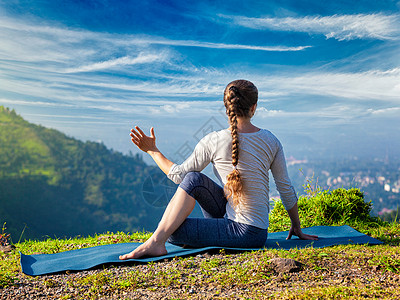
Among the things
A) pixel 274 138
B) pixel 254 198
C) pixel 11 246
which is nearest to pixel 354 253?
pixel 254 198

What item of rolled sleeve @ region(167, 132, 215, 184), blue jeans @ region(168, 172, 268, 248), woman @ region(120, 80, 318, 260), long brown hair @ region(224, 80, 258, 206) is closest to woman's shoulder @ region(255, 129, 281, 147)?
woman @ region(120, 80, 318, 260)

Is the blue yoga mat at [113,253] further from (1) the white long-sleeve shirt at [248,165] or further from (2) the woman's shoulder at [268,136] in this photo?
(2) the woman's shoulder at [268,136]

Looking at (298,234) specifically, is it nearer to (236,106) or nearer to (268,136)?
(268,136)

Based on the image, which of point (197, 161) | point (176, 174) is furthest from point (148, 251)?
point (197, 161)

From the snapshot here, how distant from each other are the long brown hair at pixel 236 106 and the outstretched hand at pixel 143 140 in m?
0.83

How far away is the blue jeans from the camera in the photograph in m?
3.64

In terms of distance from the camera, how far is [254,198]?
358 centimetres

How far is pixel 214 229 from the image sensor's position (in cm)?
368

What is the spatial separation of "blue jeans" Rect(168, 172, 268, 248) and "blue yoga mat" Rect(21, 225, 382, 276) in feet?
0.28

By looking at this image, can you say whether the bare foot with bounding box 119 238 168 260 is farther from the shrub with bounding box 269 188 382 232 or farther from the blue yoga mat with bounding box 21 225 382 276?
the shrub with bounding box 269 188 382 232

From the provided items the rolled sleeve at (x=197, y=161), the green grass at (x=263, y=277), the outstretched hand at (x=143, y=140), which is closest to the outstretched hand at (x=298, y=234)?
the green grass at (x=263, y=277)

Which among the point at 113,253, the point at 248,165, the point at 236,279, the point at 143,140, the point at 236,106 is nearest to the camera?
the point at 236,279

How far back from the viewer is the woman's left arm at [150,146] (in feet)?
12.2

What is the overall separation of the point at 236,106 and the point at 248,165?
56cm
